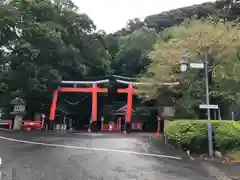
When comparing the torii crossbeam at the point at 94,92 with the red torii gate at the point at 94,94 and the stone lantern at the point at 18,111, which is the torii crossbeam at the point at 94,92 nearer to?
the red torii gate at the point at 94,94

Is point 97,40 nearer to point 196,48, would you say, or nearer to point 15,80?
point 15,80

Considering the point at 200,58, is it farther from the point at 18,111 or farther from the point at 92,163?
the point at 18,111

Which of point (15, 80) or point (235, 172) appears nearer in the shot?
point (235, 172)

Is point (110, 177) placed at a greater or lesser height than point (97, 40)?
lesser

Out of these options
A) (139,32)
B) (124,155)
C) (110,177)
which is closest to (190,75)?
(124,155)

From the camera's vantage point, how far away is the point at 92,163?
31.4ft

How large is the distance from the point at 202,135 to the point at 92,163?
4.67 m

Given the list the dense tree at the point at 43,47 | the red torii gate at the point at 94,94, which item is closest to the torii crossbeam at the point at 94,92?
the red torii gate at the point at 94,94

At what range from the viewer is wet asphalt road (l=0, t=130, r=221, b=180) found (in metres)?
8.21

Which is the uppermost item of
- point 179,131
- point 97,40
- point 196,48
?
point 97,40

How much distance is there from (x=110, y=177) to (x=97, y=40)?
20.2 metres

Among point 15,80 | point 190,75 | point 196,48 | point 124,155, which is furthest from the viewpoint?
point 15,80

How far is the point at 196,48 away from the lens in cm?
1483

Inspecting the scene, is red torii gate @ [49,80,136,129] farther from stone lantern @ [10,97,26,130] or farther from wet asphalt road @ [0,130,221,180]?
wet asphalt road @ [0,130,221,180]
